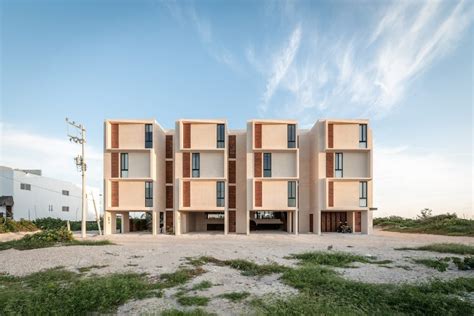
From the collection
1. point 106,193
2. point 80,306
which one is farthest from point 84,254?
point 106,193

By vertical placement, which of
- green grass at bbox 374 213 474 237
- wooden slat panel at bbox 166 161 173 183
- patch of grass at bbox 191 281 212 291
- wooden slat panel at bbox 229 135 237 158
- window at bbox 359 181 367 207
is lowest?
green grass at bbox 374 213 474 237

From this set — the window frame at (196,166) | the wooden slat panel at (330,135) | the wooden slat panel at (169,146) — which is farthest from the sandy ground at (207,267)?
the wooden slat panel at (169,146)

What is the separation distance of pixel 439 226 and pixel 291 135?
17.2 meters

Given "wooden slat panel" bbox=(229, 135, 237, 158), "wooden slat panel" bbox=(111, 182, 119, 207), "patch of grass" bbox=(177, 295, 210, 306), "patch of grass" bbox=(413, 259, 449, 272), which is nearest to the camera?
"patch of grass" bbox=(177, 295, 210, 306)

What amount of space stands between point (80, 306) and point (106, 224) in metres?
20.4

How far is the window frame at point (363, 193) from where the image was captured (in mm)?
25386

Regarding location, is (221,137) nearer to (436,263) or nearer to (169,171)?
(169,171)

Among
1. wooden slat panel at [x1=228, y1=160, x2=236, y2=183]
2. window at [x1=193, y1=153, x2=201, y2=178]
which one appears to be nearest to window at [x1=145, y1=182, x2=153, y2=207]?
window at [x1=193, y1=153, x2=201, y2=178]

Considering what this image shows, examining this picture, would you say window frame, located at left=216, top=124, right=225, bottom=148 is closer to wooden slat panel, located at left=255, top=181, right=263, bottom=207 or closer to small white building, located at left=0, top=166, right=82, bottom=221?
wooden slat panel, located at left=255, top=181, right=263, bottom=207

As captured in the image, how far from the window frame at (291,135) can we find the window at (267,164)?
2.18m

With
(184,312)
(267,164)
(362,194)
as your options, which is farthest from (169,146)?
(184,312)

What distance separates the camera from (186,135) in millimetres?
25844

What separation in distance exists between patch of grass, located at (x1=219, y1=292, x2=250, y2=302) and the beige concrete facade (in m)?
17.1

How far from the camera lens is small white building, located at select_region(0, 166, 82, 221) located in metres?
38.1
